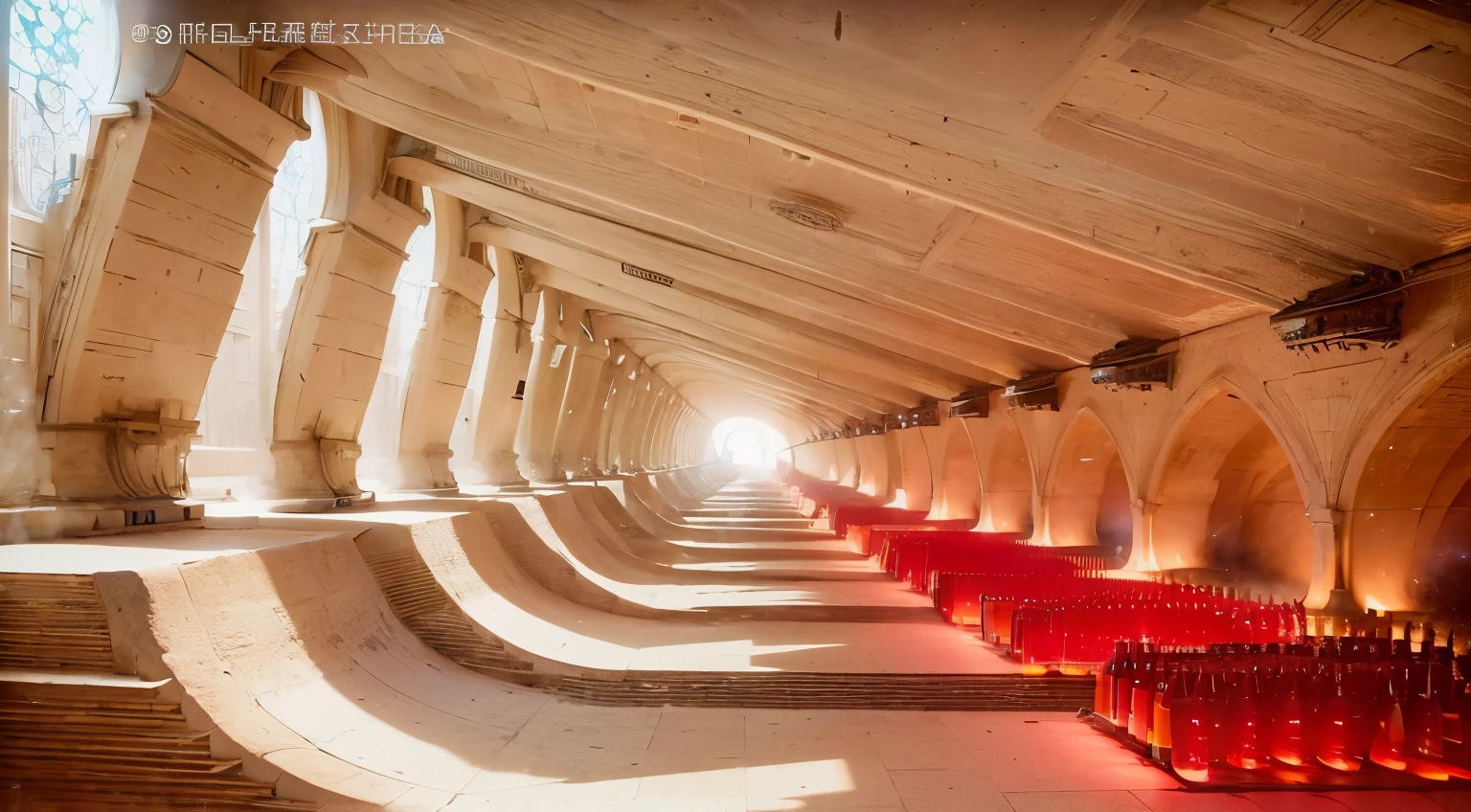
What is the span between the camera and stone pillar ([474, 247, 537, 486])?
45.2 feet

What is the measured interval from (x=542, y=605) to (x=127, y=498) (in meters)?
4.01

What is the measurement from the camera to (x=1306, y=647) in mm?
5395

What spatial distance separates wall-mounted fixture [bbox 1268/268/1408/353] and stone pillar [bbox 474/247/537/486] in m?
10.7

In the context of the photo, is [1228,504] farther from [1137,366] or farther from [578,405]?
[578,405]

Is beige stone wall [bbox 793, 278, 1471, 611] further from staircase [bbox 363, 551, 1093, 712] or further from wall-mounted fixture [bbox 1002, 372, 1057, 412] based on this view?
staircase [bbox 363, 551, 1093, 712]

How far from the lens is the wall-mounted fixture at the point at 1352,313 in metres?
5.73

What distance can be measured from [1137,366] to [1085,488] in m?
4.43

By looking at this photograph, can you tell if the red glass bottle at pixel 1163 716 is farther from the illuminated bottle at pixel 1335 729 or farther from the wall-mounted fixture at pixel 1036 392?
the wall-mounted fixture at pixel 1036 392

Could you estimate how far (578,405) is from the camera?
18.4 meters

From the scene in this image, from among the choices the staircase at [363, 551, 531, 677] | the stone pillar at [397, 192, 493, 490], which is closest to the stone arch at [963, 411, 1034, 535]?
the stone pillar at [397, 192, 493, 490]

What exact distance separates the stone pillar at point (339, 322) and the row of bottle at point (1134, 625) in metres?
6.75

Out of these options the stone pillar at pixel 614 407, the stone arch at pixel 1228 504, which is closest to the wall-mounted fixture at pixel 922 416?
the stone pillar at pixel 614 407

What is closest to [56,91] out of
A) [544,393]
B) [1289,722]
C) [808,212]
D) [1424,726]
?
[808,212]

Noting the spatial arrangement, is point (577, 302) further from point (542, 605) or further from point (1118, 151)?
point (1118, 151)
